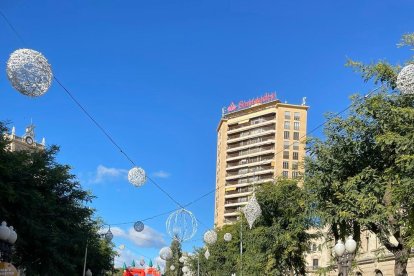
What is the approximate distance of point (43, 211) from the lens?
84.2ft

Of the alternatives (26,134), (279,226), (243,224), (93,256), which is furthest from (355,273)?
(26,134)

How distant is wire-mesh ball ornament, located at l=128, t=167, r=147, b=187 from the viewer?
2141 cm

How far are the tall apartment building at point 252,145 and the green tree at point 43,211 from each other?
84.5 m

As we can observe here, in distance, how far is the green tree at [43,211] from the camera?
887 inches

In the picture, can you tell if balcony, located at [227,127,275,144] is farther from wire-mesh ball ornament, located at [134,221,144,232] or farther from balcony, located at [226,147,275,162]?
wire-mesh ball ornament, located at [134,221,144,232]

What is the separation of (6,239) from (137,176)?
273 inches

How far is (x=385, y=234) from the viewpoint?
61.8 ft

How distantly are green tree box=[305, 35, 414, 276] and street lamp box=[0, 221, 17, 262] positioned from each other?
9684 mm

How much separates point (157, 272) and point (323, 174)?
49.6m

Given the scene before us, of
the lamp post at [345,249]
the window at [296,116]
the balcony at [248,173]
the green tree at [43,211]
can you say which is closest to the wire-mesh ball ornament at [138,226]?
the green tree at [43,211]

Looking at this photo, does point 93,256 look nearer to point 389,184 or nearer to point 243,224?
point 243,224

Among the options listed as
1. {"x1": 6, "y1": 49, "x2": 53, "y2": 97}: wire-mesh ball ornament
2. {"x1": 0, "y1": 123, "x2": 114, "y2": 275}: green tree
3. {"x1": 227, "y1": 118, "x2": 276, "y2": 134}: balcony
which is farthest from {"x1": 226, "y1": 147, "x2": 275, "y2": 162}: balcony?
{"x1": 6, "y1": 49, "x2": 53, "y2": 97}: wire-mesh ball ornament

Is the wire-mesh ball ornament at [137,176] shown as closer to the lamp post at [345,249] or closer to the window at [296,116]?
the lamp post at [345,249]

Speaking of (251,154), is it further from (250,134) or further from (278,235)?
(278,235)
